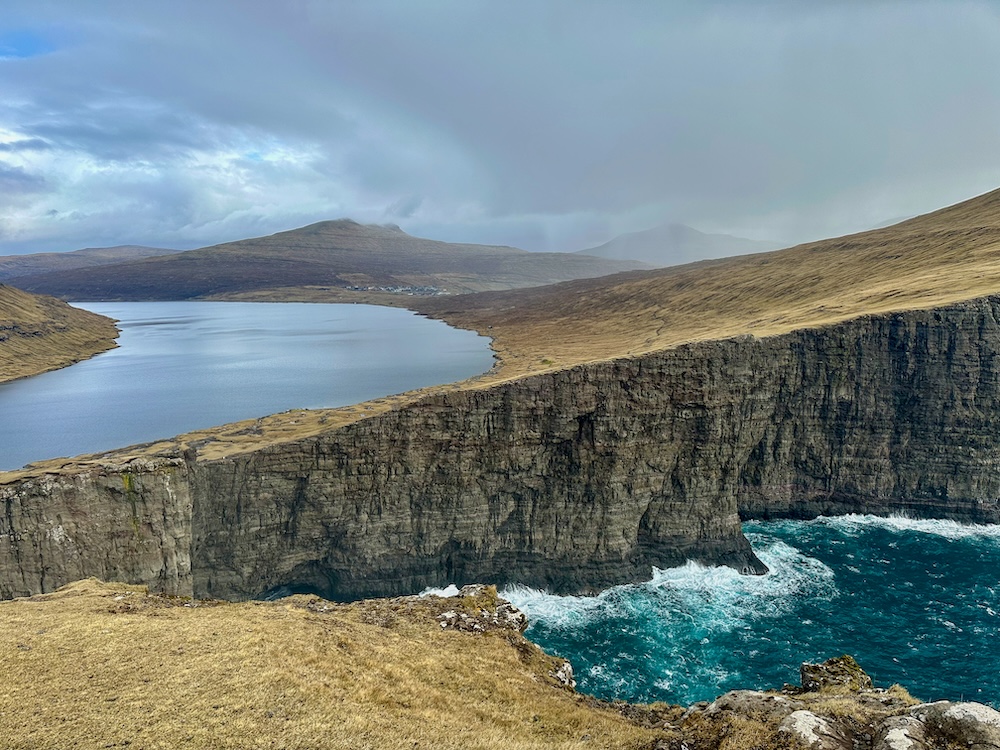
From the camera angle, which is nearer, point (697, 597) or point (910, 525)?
point (697, 597)

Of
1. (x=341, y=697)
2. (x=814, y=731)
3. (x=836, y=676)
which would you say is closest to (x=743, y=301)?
(x=836, y=676)

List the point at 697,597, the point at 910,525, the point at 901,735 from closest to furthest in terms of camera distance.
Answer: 1. the point at 901,735
2. the point at 697,597
3. the point at 910,525

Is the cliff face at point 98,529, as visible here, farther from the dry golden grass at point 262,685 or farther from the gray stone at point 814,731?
the gray stone at point 814,731

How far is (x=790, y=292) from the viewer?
113m

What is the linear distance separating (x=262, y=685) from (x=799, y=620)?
133 ft

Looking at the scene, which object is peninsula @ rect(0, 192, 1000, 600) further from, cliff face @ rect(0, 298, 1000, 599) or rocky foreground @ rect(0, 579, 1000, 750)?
rocky foreground @ rect(0, 579, 1000, 750)

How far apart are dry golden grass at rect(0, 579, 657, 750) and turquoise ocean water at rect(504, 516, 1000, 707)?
16.4 m

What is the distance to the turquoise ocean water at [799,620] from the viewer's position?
34.5 metres

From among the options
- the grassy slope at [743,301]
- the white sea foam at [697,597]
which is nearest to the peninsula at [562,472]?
the grassy slope at [743,301]

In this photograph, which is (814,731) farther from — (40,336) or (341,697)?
(40,336)

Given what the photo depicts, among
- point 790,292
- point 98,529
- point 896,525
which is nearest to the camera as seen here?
point 98,529

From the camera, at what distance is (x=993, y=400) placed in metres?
55.3

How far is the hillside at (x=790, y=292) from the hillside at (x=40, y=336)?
4998 inches

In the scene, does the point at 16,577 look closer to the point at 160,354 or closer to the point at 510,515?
the point at 510,515
